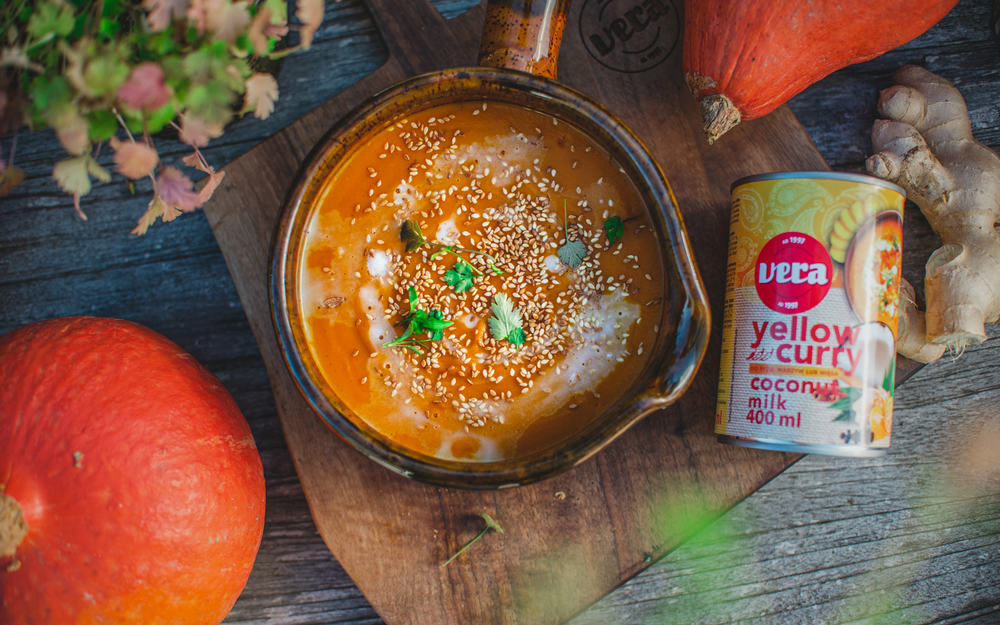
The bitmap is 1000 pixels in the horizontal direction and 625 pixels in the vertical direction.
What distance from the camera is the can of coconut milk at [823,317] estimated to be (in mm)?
981

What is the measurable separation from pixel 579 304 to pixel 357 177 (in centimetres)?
46

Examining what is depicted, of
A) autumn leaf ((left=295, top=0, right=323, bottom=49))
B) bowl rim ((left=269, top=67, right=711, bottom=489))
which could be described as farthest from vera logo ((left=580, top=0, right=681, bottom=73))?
autumn leaf ((left=295, top=0, right=323, bottom=49))

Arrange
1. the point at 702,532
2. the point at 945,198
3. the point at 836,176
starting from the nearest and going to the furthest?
the point at 836,176
the point at 945,198
the point at 702,532

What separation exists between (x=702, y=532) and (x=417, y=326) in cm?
79

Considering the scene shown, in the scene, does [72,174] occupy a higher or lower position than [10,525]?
higher

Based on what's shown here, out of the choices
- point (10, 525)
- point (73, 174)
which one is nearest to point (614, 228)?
point (73, 174)

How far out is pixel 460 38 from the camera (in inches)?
47.7

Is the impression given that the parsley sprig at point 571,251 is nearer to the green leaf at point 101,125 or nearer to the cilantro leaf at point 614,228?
the cilantro leaf at point 614,228

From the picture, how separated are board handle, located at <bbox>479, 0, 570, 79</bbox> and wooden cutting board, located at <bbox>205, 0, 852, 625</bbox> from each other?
0.42 ft

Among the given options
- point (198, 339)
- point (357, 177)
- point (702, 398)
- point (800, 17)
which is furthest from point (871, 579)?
point (198, 339)

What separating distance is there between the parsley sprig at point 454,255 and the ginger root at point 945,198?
764mm

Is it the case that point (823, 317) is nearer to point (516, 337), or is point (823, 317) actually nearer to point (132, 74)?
point (516, 337)

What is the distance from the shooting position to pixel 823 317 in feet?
3.24

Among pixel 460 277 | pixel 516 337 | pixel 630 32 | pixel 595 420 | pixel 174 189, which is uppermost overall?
pixel 630 32
